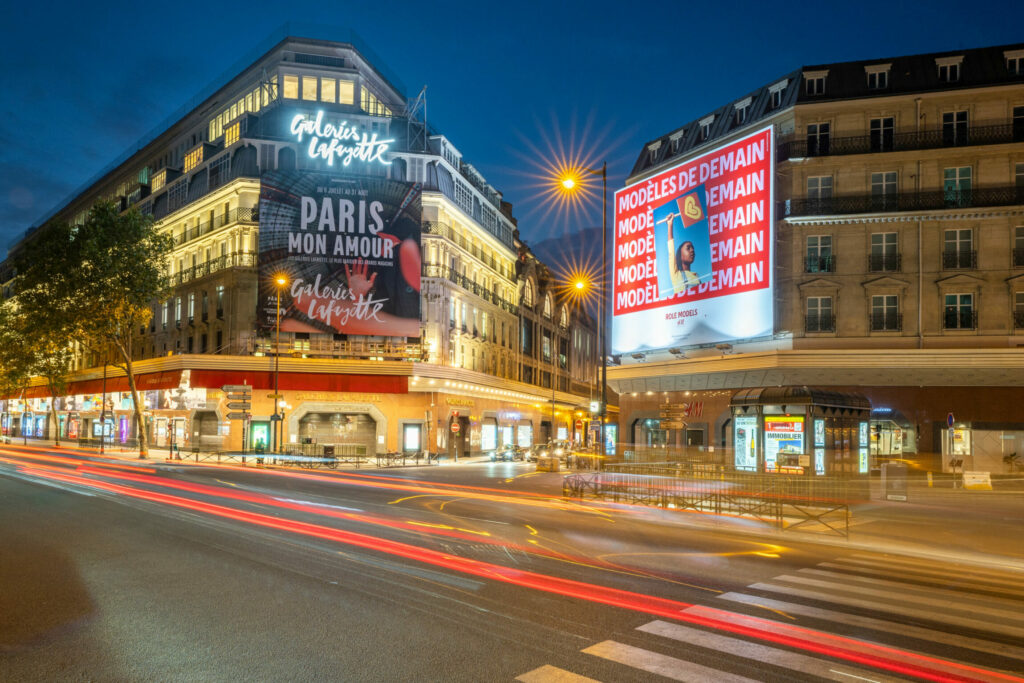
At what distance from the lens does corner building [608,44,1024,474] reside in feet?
110

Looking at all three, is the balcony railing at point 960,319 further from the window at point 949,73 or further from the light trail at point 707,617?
the light trail at point 707,617

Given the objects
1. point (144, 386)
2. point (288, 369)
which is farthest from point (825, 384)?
point (144, 386)

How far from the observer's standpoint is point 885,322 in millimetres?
34969

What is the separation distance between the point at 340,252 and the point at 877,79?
112 feet

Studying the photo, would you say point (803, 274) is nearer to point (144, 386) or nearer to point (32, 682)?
point (32, 682)

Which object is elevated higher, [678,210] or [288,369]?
[678,210]

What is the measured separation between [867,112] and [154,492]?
3617 centimetres

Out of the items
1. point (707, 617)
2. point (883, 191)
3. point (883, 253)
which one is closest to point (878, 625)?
point (707, 617)

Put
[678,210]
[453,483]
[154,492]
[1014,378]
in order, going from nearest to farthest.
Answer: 1. [154,492]
2. [453,483]
3. [1014,378]
4. [678,210]

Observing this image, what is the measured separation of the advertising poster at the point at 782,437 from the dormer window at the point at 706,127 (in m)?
20.5

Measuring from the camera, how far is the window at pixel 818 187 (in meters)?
36.4

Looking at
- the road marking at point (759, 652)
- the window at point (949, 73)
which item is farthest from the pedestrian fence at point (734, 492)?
the window at point (949, 73)

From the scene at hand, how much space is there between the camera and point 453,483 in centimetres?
3089

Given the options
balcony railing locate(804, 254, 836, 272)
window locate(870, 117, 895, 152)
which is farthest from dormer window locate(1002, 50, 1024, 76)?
balcony railing locate(804, 254, 836, 272)
